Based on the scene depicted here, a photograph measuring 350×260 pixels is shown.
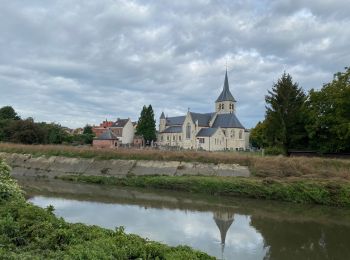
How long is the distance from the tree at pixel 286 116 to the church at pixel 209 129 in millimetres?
42883

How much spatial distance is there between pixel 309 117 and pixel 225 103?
64.3 meters

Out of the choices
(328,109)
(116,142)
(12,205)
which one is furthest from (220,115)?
(12,205)

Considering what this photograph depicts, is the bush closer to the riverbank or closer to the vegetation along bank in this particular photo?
the vegetation along bank

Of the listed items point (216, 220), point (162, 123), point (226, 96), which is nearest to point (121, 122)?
point (162, 123)

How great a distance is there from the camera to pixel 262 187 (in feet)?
89.4

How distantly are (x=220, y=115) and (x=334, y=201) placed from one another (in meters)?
76.7

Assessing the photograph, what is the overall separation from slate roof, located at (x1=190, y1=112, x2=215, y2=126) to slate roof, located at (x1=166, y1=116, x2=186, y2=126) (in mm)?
A: 5748

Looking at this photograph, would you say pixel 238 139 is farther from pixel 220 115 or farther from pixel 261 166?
pixel 261 166

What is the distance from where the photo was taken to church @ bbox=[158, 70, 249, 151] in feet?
303

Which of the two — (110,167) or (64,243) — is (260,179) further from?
(64,243)

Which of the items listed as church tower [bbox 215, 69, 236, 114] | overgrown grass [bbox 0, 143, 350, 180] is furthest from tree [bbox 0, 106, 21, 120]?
overgrown grass [bbox 0, 143, 350, 180]

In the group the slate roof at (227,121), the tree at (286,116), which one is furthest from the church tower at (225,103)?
the tree at (286,116)

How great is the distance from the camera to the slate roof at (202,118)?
Result: 3924 inches

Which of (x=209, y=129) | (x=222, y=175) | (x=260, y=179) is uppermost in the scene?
(x=209, y=129)
